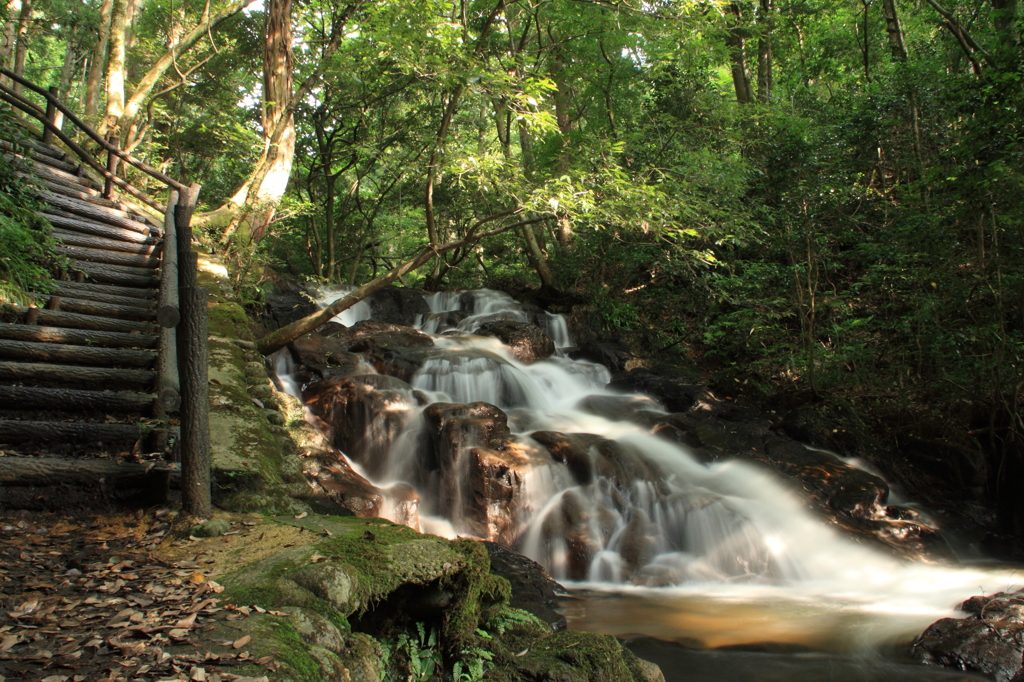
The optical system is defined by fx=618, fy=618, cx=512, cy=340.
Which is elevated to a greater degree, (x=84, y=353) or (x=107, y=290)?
(x=107, y=290)

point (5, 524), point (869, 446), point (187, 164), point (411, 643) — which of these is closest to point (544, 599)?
point (411, 643)

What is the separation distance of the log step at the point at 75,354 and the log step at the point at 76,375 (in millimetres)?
78

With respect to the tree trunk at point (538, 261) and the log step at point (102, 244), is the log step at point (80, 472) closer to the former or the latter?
the log step at point (102, 244)

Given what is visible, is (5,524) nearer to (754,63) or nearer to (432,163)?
(432,163)

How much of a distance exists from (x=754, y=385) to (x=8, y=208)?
35.5ft

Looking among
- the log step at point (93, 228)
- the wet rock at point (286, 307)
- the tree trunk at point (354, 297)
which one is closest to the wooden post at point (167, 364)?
the tree trunk at point (354, 297)

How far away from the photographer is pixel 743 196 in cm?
1204

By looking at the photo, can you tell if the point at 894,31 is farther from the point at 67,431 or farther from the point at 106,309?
the point at 67,431

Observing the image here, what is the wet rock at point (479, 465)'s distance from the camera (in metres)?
7.34

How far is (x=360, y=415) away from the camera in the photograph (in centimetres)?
855

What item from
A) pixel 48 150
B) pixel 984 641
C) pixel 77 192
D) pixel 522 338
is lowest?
pixel 984 641

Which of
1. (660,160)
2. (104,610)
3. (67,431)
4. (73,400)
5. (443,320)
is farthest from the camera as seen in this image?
(443,320)

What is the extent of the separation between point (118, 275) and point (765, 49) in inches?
708

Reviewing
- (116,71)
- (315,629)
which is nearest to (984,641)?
(315,629)
